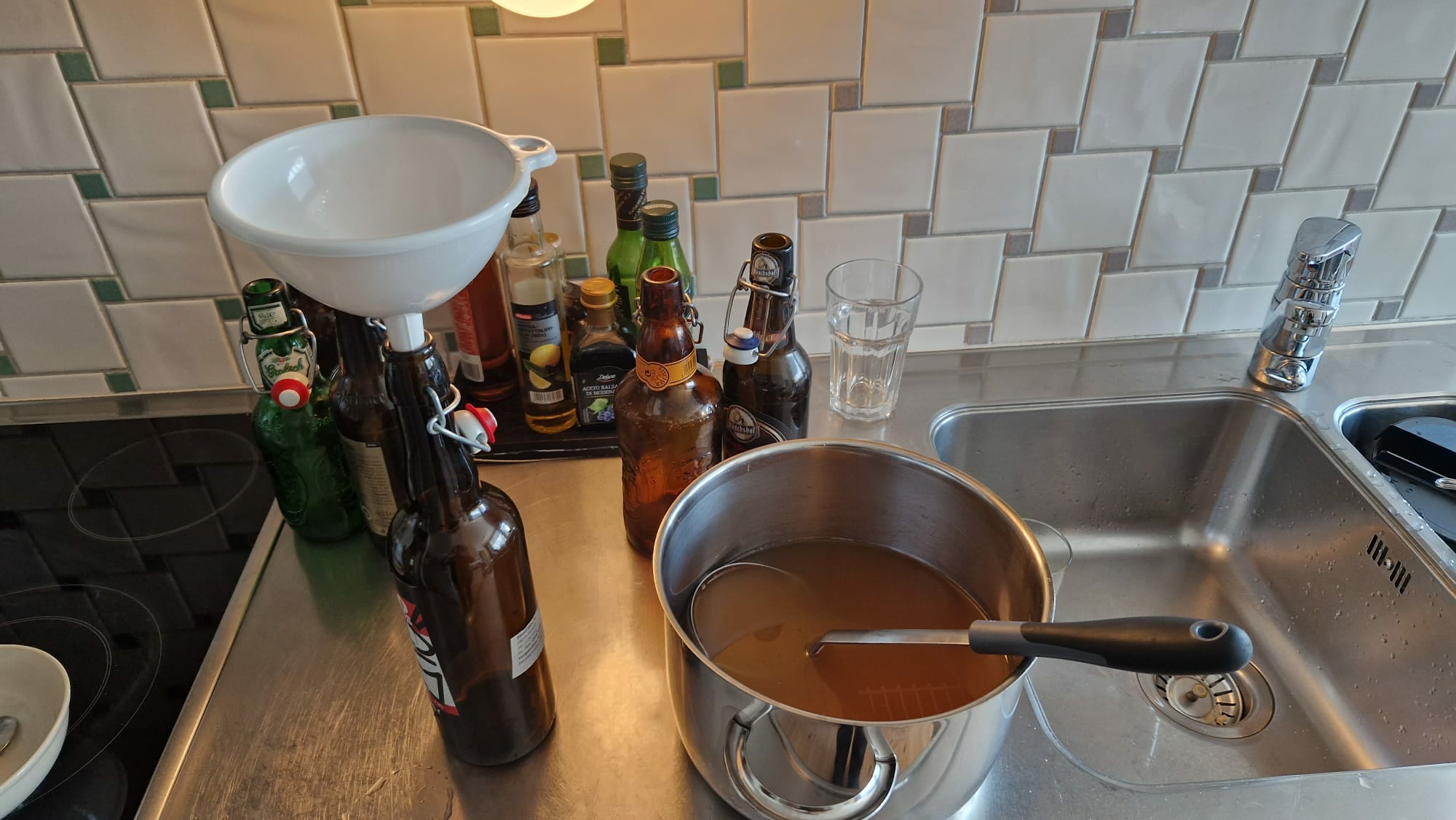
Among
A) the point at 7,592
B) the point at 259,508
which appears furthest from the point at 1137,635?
the point at 7,592

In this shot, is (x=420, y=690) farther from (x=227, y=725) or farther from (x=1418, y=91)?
(x=1418, y=91)

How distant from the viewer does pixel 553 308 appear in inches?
35.9

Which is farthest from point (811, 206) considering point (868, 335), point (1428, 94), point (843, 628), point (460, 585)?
point (1428, 94)

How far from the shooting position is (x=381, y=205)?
2.21 feet

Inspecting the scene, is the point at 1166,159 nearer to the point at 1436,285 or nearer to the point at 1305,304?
the point at 1305,304

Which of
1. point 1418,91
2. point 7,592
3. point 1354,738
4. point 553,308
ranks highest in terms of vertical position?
point 1418,91

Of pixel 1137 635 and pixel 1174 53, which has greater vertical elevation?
pixel 1174 53

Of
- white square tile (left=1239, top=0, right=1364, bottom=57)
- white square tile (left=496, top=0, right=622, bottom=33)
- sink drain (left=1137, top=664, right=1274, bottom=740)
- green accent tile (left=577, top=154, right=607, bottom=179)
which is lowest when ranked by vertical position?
sink drain (left=1137, top=664, right=1274, bottom=740)

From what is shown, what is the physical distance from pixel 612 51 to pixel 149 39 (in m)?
0.42

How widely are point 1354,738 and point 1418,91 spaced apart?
2.24 ft

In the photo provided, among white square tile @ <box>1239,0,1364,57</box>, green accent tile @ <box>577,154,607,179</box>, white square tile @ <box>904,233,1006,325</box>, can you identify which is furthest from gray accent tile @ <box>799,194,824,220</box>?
white square tile @ <box>1239,0,1364,57</box>

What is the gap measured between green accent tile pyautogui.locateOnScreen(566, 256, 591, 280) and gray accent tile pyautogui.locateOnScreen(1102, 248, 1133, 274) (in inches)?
23.3

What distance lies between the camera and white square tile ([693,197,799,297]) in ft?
3.21

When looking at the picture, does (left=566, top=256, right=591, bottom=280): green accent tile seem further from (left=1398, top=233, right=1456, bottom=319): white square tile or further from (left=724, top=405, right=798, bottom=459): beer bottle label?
(left=1398, top=233, right=1456, bottom=319): white square tile
